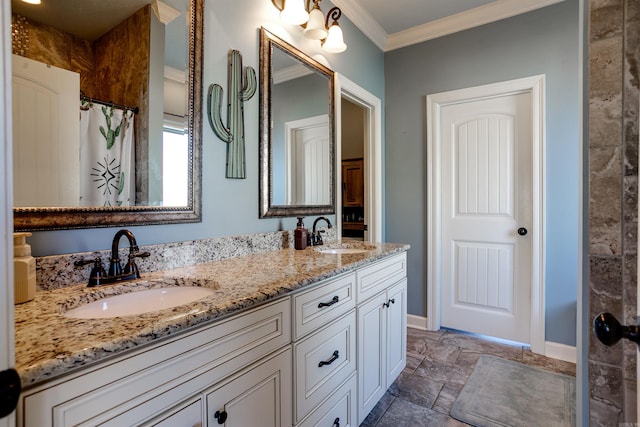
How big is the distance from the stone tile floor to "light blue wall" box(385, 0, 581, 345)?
26 centimetres

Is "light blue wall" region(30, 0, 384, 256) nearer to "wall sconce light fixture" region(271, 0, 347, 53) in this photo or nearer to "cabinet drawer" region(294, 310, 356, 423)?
"wall sconce light fixture" region(271, 0, 347, 53)

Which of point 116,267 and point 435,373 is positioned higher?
point 116,267

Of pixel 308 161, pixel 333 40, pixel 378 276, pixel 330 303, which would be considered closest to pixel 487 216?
pixel 378 276

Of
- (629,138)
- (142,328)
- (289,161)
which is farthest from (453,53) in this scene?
(142,328)

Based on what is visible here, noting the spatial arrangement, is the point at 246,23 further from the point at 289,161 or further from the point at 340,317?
the point at 340,317

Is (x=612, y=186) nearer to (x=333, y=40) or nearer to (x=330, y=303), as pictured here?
(x=330, y=303)

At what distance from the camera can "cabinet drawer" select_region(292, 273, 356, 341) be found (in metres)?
1.14

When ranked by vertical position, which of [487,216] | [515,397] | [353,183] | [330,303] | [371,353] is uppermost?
[353,183]

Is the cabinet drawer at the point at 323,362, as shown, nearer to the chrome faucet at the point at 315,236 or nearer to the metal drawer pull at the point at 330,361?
the metal drawer pull at the point at 330,361

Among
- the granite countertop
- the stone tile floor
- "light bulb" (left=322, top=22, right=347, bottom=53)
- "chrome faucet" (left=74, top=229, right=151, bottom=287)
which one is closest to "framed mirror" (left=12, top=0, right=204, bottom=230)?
"chrome faucet" (left=74, top=229, right=151, bottom=287)

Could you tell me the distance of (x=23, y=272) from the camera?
85 cm

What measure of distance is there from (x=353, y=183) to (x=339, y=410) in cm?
268

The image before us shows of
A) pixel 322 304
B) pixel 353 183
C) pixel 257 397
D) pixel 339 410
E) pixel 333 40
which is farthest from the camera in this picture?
pixel 353 183

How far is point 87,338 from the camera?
63 cm
